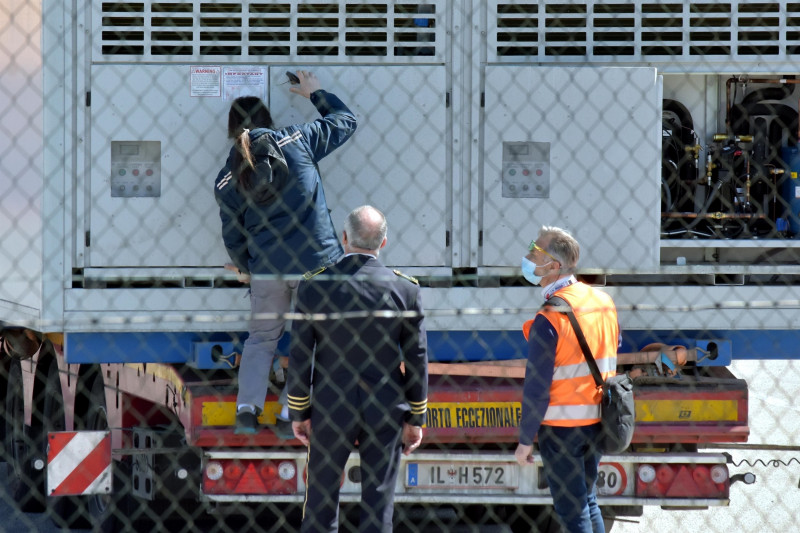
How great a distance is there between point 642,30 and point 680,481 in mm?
2047

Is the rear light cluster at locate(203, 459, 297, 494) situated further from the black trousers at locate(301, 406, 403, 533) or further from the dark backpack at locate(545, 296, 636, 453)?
the dark backpack at locate(545, 296, 636, 453)

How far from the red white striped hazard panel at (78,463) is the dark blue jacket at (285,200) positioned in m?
1.20

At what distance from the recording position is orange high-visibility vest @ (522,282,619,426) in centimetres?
446

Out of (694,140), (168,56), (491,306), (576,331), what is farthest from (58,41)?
(694,140)

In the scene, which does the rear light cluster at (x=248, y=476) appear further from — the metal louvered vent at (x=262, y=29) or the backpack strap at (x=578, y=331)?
the metal louvered vent at (x=262, y=29)

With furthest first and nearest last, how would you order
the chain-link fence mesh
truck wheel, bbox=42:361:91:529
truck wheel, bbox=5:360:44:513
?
truck wheel, bbox=5:360:44:513 → truck wheel, bbox=42:361:91:529 → the chain-link fence mesh

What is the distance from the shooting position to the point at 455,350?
524cm

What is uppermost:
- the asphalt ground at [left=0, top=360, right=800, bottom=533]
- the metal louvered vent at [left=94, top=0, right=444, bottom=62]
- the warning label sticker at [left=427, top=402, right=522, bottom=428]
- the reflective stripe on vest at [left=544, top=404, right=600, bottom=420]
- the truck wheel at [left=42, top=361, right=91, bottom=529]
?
the metal louvered vent at [left=94, top=0, right=444, bottom=62]

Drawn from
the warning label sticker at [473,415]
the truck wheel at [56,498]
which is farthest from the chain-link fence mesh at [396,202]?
the truck wheel at [56,498]

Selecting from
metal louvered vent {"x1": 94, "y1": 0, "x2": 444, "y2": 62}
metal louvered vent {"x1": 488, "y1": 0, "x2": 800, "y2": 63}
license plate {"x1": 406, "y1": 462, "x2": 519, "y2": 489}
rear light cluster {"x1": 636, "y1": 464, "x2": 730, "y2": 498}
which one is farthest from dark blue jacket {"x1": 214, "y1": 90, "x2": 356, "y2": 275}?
rear light cluster {"x1": 636, "y1": 464, "x2": 730, "y2": 498}

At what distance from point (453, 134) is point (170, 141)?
1.23 m

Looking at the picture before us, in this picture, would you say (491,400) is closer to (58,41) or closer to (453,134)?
(453,134)

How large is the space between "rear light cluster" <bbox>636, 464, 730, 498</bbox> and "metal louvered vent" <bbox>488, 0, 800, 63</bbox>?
1.85 meters

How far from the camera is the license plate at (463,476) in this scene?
17.1 ft
